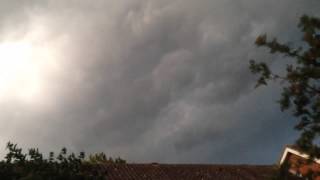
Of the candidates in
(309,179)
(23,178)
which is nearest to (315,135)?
(309,179)

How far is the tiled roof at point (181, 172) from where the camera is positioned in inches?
1715

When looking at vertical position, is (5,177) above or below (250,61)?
below

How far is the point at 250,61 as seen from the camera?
784 inches

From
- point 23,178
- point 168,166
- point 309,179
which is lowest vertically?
point 309,179

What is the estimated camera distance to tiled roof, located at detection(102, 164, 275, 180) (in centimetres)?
4356

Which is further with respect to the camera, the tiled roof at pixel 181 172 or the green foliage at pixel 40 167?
the tiled roof at pixel 181 172

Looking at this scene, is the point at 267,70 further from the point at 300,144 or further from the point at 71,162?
the point at 71,162

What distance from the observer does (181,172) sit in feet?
152

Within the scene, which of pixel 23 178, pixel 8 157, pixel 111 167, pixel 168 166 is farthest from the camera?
pixel 168 166

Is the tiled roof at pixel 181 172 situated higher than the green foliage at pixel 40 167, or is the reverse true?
the tiled roof at pixel 181 172

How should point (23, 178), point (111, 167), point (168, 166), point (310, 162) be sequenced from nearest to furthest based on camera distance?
point (23, 178) → point (310, 162) → point (111, 167) → point (168, 166)

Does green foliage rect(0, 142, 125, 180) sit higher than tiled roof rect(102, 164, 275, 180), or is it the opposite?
tiled roof rect(102, 164, 275, 180)

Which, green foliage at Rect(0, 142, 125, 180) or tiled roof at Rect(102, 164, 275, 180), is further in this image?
tiled roof at Rect(102, 164, 275, 180)

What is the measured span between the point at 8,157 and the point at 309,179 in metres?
11.1
